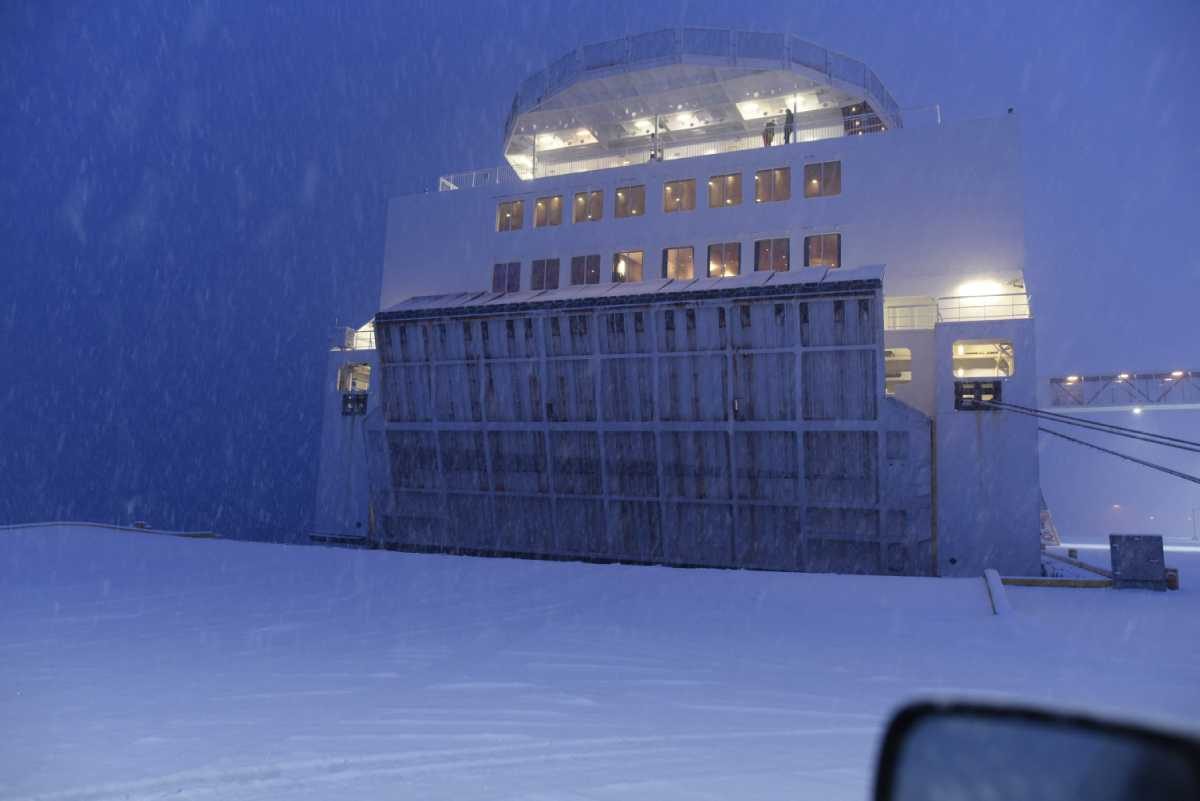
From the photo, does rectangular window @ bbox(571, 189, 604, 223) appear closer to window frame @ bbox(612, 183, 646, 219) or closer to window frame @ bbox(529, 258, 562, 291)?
window frame @ bbox(612, 183, 646, 219)

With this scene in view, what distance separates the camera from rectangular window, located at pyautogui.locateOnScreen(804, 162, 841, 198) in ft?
57.4

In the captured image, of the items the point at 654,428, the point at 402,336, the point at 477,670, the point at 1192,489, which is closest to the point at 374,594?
the point at 477,670

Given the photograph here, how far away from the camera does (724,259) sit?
18172mm

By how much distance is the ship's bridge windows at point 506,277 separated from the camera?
66.1 feet

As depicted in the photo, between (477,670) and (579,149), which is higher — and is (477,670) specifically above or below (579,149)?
below

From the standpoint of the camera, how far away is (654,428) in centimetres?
1538

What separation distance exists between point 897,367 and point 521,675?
13528 mm

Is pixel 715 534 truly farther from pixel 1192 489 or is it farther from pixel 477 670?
pixel 1192 489

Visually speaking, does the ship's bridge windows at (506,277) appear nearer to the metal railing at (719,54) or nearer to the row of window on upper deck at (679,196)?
the row of window on upper deck at (679,196)

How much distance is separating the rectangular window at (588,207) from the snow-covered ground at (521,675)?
11853 millimetres

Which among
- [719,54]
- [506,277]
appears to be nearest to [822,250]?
[719,54]

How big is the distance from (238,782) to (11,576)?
9.14 meters

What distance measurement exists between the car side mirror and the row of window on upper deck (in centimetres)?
1793

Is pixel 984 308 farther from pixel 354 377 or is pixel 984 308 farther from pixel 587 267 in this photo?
pixel 354 377
